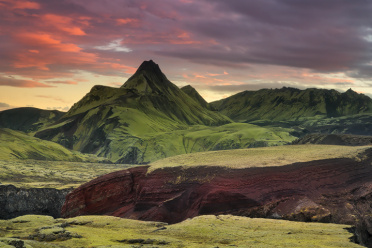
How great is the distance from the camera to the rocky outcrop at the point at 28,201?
140m

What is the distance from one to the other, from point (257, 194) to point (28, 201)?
97733 mm

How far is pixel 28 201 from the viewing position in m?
144

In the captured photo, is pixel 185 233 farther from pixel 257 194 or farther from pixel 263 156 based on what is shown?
pixel 263 156

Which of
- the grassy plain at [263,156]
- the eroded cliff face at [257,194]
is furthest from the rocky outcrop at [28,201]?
the grassy plain at [263,156]

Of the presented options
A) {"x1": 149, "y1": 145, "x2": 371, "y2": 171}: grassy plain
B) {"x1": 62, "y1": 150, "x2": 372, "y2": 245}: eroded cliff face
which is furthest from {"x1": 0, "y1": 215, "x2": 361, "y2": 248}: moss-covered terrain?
{"x1": 149, "y1": 145, "x2": 371, "y2": 171}: grassy plain

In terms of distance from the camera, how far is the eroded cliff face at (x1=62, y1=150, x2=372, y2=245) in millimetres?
70562

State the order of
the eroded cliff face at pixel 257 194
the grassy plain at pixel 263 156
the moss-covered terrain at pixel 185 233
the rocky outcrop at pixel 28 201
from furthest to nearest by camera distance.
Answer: the rocky outcrop at pixel 28 201 → the grassy plain at pixel 263 156 → the eroded cliff face at pixel 257 194 → the moss-covered terrain at pixel 185 233

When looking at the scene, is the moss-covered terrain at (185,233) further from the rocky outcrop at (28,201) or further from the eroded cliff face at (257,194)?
the rocky outcrop at (28,201)

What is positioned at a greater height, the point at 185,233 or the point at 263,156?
the point at 263,156

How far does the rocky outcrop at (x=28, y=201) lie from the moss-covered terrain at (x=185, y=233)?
71.9 metres

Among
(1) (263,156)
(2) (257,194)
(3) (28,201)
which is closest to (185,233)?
(2) (257,194)

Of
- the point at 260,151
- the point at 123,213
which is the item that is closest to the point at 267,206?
the point at 260,151

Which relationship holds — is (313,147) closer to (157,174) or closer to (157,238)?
(157,174)

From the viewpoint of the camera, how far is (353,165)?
79312mm
